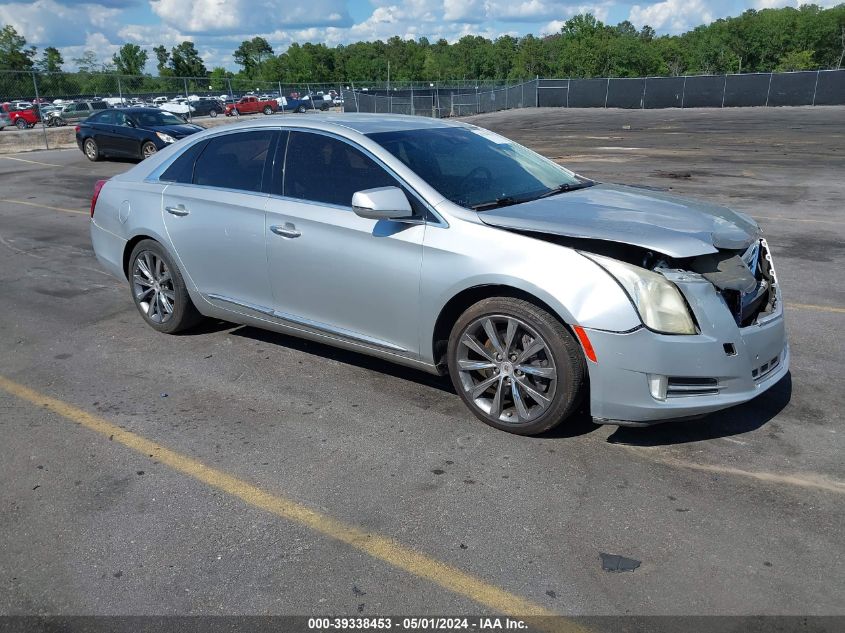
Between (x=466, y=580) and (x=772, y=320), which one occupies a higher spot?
(x=772, y=320)

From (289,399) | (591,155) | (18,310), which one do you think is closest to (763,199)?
(591,155)

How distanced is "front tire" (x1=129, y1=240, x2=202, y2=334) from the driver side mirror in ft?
6.98

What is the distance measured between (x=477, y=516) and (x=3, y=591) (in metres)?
1.99

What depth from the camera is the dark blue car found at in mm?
18922

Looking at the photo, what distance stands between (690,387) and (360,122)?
9.16 feet

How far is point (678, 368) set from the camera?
3660 mm

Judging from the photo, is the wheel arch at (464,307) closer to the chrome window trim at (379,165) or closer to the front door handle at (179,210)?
the chrome window trim at (379,165)

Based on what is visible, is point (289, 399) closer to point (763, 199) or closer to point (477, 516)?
point (477, 516)

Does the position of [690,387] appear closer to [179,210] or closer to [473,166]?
[473,166]

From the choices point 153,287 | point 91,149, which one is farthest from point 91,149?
point 153,287

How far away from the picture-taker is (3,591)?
299cm

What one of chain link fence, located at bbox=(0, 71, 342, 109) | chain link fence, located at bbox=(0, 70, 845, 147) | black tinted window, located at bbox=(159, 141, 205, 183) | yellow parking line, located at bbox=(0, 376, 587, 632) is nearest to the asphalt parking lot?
yellow parking line, located at bbox=(0, 376, 587, 632)

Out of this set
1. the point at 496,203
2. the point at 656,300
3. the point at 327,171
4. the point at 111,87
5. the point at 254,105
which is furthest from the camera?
the point at 254,105

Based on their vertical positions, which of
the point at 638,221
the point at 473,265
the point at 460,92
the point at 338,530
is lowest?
the point at 460,92
